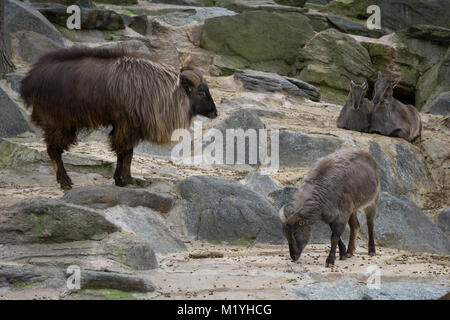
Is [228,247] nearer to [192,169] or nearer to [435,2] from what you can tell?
[192,169]

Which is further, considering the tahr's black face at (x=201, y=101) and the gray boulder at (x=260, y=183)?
the gray boulder at (x=260, y=183)

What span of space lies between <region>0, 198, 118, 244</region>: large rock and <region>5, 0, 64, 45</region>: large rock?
789 centimetres

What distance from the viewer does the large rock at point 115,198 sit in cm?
837

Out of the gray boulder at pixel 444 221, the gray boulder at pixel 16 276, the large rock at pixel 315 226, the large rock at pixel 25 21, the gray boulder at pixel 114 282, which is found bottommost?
the gray boulder at pixel 444 221

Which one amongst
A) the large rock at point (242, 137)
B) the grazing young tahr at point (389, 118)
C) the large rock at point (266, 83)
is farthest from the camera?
the large rock at point (266, 83)

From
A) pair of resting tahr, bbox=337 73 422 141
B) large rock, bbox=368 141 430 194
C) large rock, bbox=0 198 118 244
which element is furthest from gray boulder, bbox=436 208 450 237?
large rock, bbox=0 198 118 244

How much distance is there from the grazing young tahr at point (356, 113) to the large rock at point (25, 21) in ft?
20.8

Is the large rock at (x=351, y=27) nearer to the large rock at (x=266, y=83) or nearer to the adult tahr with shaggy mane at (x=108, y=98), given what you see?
the large rock at (x=266, y=83)

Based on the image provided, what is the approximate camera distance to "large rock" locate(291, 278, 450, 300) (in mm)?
6133

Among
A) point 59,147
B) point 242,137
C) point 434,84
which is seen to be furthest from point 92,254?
point 434,84

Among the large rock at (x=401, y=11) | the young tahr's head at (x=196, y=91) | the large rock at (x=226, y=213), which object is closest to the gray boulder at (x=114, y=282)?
the large rock at (x=226, y=213)

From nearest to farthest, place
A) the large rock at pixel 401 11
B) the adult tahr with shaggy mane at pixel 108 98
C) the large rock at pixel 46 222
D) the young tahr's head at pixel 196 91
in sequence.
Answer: the large rock at pixel 46 222
the adult tahr with shaggy mane at pixel 108 98
the young tahr's head at pixel 196 91
the large rock at pixel 401 11

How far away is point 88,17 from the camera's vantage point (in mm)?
18625

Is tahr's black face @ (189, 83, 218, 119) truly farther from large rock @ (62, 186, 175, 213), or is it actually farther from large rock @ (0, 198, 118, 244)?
large rock @ (0, 198, 118, 244)
